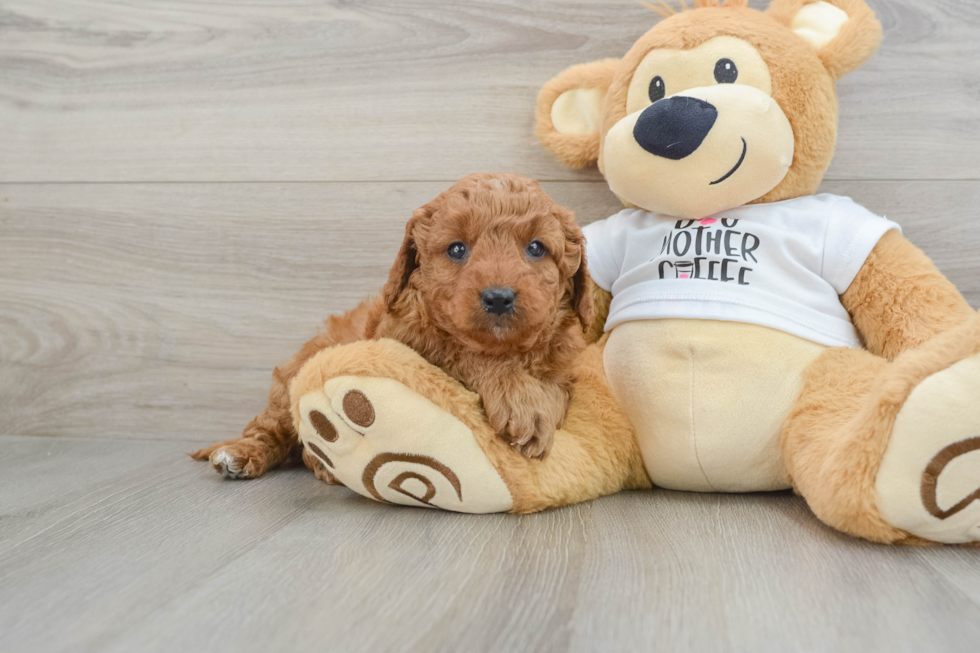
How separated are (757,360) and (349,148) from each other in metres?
0.78

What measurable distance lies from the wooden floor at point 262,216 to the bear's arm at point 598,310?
0.19m

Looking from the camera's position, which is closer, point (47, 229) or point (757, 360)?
point (757, 360)

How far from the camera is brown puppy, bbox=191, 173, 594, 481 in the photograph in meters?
0.77

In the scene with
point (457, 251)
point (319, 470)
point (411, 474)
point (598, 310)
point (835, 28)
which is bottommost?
point (319, 470)

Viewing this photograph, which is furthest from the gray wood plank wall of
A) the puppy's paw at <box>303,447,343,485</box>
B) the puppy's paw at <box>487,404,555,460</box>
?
the puppy's paw at <box>487,404,555,460</box>

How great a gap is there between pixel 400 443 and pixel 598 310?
0.39 metres

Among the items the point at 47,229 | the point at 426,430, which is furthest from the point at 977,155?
the point at 47,229

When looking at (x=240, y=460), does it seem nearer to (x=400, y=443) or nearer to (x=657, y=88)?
(x=400, y=443)

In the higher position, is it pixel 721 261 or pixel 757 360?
pixel 721 261

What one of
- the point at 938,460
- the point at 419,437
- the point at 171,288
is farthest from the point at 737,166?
the point at 171,288

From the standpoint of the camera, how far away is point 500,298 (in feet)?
2.46

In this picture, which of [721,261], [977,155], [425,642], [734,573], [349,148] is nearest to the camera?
[425,642]

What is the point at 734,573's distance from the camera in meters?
0.67

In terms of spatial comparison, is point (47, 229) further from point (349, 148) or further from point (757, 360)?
point (757, 360)
